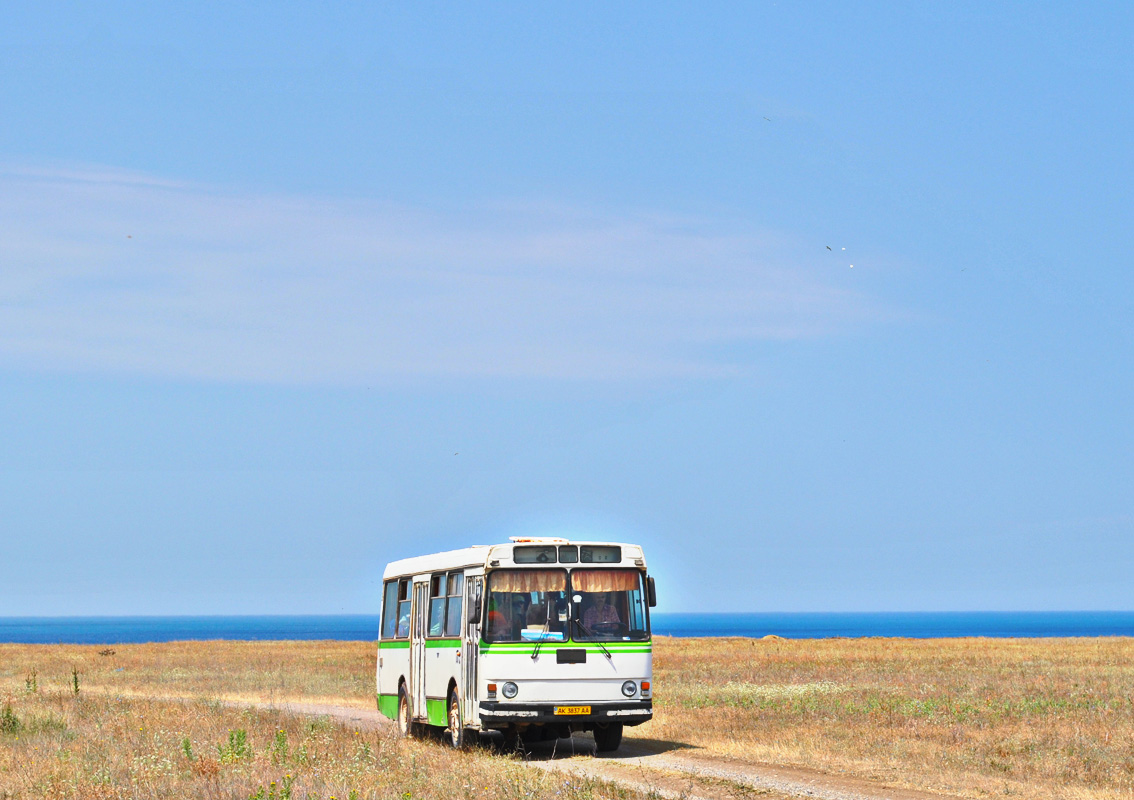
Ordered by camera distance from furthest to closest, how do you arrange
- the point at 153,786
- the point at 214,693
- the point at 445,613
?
1. the point at 214,693
2. the point at 445,613
3. the point at 153,786

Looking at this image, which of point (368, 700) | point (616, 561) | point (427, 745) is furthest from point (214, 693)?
point (616, 561)

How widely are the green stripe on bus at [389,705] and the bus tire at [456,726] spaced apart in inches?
152

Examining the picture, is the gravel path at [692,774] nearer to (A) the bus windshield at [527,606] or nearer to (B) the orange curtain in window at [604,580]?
(A) the bus windshield at [527,606]

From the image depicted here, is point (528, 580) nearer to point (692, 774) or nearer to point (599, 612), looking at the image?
point (599, 612)

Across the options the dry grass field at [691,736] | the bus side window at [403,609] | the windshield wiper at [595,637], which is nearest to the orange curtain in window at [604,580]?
the windshield wiper at [595,637]

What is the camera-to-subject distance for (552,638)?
20156mm

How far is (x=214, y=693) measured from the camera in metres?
40.3

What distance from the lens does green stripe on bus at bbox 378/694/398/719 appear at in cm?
2558

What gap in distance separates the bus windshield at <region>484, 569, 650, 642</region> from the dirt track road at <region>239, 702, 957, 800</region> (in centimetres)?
196

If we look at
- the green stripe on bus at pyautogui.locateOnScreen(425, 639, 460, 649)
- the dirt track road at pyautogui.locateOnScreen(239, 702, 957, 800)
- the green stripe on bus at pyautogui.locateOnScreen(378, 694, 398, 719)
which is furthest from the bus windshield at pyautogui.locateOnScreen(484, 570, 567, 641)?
the green stripe on bus at pyautogui.locateOnScreen(378, 694, 398, 719)

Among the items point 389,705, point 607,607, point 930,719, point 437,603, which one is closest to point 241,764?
point 437,603

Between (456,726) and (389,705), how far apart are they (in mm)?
5151

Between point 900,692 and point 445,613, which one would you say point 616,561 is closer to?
point 445,613

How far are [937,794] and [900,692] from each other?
18158mm
